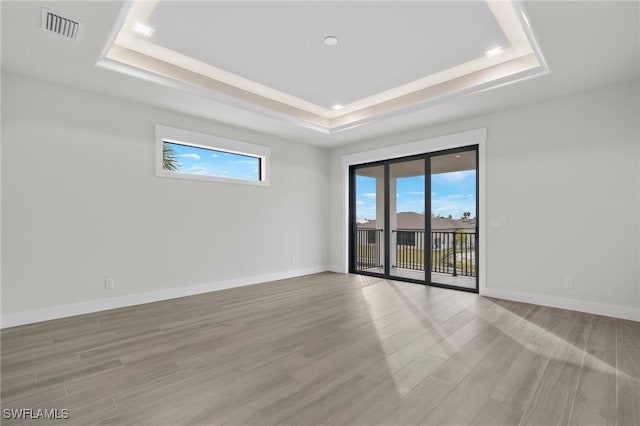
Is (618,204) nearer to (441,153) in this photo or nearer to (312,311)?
(441,153)

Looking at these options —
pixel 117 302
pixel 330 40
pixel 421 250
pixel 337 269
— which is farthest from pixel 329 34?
pixel 337 269

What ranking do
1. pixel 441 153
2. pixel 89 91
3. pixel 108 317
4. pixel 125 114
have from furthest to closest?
pixel 441 153
pixel 125 114
pixel 89 91
pixel 108 317

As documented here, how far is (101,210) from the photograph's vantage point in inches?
157

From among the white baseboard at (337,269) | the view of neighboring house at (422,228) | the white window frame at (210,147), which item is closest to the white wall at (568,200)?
the view of neighboring house at (422,228)

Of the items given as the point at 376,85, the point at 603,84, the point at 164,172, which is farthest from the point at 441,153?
the point at 164,172

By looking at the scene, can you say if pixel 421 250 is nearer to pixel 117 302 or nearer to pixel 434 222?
pixel 434 222

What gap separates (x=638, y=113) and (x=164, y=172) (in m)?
6.01

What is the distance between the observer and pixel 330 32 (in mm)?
3100

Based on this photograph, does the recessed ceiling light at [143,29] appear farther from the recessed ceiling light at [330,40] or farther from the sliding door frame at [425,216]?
the sliding door frame at [425,216]

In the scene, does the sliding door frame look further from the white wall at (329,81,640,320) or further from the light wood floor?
the light wood floor

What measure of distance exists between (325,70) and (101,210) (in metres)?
3.34

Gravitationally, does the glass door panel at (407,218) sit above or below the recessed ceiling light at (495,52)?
below

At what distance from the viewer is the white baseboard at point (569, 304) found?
3584 mm

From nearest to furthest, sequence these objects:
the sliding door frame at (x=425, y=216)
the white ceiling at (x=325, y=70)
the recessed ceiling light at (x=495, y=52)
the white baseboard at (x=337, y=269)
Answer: the white ceiling at (x=325, y=70) → the recessed ceiling light at (x=495, y=52) → the sliding door frame at (x=425, y=216) → the white baseboard at (x=337, y=269)
